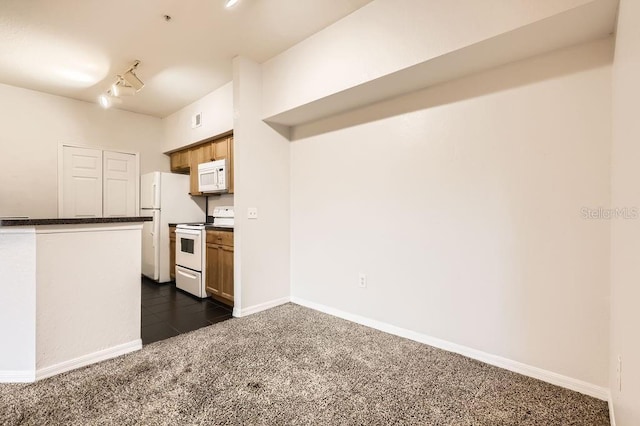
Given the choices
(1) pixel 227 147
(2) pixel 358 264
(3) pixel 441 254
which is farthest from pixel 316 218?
(1) pixel 227 147

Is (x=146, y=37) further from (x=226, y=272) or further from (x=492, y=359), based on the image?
Result: (x=492, y=359)

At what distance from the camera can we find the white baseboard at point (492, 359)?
180 centimetres

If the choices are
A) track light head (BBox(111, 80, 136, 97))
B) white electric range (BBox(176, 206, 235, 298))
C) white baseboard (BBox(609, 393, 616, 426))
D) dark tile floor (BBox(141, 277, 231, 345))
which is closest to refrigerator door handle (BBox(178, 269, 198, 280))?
white electric range (BBox(176, 206, 235, 298))

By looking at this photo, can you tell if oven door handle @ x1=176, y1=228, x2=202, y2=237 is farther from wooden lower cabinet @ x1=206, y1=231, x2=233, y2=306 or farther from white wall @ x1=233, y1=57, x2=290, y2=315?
white wall @ x1=233, y1=57, x2=290, y2=315

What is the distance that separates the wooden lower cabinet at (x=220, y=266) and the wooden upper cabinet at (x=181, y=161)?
68.8 inches

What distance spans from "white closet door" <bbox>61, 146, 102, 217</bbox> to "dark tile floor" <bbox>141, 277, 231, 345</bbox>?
1.57 m

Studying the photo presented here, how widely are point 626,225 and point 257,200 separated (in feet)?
9.13

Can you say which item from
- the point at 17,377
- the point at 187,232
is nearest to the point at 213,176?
the point at 187,232

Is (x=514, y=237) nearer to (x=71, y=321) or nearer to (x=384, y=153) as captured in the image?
(x=384, y=153)

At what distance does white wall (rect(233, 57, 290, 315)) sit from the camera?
3.14 m

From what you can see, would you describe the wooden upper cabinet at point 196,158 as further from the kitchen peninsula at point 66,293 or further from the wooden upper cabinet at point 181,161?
the kitchen peninsula at point 66,293

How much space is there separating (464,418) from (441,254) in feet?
3.68

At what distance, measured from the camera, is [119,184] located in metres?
4.80

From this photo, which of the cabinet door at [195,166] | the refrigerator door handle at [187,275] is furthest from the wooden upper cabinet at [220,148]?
the refrigerator door handle at [187,275]
